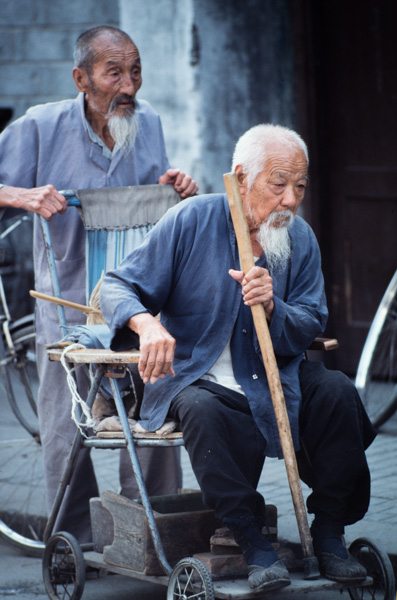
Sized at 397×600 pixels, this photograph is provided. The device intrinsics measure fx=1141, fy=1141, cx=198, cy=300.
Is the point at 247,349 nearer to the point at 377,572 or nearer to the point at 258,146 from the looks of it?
the point at 258,146

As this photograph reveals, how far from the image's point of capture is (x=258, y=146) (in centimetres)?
385

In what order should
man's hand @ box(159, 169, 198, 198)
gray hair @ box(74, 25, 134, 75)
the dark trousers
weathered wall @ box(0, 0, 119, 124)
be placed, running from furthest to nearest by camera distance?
weathered wall @ box(0, 0, 119, 124), man's hand @ box(159, 169, 198, 198), gray hair @ box(74, 25, 134, 75), the dark trousers

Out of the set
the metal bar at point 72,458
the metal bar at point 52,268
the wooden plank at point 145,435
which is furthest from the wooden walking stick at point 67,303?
the wooden plank at point 145,435

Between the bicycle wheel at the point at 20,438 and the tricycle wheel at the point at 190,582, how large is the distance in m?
1.48

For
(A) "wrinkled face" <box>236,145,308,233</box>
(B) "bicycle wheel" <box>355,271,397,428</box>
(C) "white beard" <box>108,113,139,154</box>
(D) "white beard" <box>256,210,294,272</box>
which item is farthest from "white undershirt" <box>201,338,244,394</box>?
(B) "bicycle wheel" <box>355,271,397,428</box>

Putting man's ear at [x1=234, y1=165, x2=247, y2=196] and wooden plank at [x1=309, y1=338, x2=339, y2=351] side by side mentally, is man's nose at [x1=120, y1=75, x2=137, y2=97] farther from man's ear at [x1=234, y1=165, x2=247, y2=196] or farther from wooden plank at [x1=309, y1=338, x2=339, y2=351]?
wooden plank at [x1=309, y1=338, x2=339, y2=351]

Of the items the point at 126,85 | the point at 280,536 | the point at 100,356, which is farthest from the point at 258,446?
the point at 126,85

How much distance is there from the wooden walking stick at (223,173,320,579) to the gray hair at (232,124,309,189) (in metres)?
0.21

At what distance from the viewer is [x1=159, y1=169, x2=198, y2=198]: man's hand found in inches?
180

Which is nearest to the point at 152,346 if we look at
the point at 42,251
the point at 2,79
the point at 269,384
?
the point at 269,384

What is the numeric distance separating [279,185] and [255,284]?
1.30 feet

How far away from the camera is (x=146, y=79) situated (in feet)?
23.7

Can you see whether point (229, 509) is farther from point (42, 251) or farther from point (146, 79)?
point (146, 79)

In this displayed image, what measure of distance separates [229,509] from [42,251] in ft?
5.09
